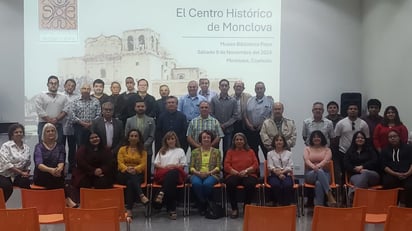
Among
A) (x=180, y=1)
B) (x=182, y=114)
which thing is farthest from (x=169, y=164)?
(x=180, y=1)

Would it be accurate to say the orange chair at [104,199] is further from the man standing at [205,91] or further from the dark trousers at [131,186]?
the man standing at [205,91]

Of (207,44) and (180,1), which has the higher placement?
(180,1)

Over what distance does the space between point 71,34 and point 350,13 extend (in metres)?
4.91

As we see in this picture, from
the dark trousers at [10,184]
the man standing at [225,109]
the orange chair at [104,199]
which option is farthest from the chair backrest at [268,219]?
the man standing at [225,109]

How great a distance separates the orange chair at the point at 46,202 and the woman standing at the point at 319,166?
3168 millimetres

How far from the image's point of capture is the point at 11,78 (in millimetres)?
8500

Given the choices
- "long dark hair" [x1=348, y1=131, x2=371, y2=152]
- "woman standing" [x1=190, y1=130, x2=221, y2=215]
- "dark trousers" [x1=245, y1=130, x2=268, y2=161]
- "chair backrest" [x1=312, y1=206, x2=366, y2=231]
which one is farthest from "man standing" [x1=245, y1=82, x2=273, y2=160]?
"chair backrest" [x1=312, y1=206, x2=366, y2=231]

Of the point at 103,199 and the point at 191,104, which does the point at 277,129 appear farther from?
the point at 103,199

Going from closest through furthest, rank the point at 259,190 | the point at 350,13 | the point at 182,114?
the point at 259,190 → the point at 182,114 → the point at 350,13

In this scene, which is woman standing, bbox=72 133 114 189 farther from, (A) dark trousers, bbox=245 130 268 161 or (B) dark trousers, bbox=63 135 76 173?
(A) dark trousers, bbox=245 130 268 161

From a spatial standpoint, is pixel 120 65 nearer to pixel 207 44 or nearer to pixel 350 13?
pixel 207 44

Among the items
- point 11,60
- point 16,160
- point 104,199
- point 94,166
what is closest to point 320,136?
point 94,166

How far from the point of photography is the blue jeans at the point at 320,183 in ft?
20.8

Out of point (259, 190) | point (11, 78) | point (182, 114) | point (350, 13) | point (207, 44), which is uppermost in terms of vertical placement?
point (350, 13)
